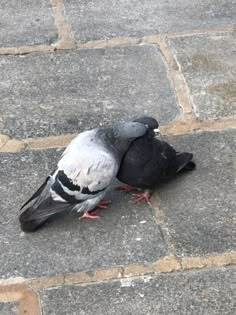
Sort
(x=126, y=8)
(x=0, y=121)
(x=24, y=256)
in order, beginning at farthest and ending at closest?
1. (x=126, y=8)
2. (x=0, y=121)
3. (x=24, y=256)

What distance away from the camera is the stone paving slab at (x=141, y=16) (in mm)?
5238

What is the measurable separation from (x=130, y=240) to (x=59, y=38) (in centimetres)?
198

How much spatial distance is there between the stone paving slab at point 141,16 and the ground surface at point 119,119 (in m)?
0.01

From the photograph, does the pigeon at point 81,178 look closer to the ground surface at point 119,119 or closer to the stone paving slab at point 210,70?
the ground surface at point 119,119

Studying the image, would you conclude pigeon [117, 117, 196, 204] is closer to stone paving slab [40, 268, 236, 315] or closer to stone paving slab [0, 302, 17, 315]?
stone paving slab [40, 268, 236, 315]

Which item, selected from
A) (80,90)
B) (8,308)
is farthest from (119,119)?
(8,308)

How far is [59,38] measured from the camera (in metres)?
5.16

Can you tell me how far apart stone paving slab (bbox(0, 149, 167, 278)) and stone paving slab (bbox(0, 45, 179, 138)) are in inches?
21.1

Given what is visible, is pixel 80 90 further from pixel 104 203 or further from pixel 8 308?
pixel 8 308

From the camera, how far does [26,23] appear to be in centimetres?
535

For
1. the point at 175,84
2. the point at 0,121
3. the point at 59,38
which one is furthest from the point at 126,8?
the point at 0,121

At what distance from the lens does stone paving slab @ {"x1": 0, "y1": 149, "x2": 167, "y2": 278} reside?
353cm

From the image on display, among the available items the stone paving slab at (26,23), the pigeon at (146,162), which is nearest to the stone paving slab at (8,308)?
the pigeon at (146,162)

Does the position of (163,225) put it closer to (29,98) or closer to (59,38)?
(29,98)
